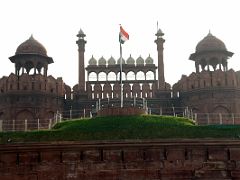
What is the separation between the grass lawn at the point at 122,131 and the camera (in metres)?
19.4

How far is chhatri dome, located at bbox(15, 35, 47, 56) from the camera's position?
28.7 metres

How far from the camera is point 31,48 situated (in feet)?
94.3

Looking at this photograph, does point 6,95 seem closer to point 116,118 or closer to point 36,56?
point 36,56

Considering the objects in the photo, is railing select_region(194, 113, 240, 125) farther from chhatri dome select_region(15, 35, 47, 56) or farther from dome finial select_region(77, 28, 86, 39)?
chhatri dome select_region(15, 35, 47, 56)

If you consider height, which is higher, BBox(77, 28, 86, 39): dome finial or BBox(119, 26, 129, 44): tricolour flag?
BBox(77, 28, 86, 39): dome finial

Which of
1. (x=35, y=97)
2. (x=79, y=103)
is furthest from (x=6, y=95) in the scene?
(x=79, y=103)

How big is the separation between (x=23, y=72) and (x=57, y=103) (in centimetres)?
305

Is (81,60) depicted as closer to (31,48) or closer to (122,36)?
(31,48)

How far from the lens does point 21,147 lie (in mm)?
18891

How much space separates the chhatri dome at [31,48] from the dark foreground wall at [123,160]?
35.5 feet

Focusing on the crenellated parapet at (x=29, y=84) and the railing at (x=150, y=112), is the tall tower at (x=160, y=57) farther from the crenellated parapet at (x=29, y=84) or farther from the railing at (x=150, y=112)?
the crenellated parapet at (x=29, y=84)

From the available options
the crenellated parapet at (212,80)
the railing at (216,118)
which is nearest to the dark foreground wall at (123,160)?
the railing at (216,118)

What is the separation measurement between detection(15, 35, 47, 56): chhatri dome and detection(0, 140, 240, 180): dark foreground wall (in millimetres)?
10815

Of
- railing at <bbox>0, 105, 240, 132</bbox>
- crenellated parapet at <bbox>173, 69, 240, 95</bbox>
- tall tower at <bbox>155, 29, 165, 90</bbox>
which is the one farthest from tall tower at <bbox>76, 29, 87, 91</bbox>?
crenellated parapet at <bbox>173, 69, 240, 95</bbox>
